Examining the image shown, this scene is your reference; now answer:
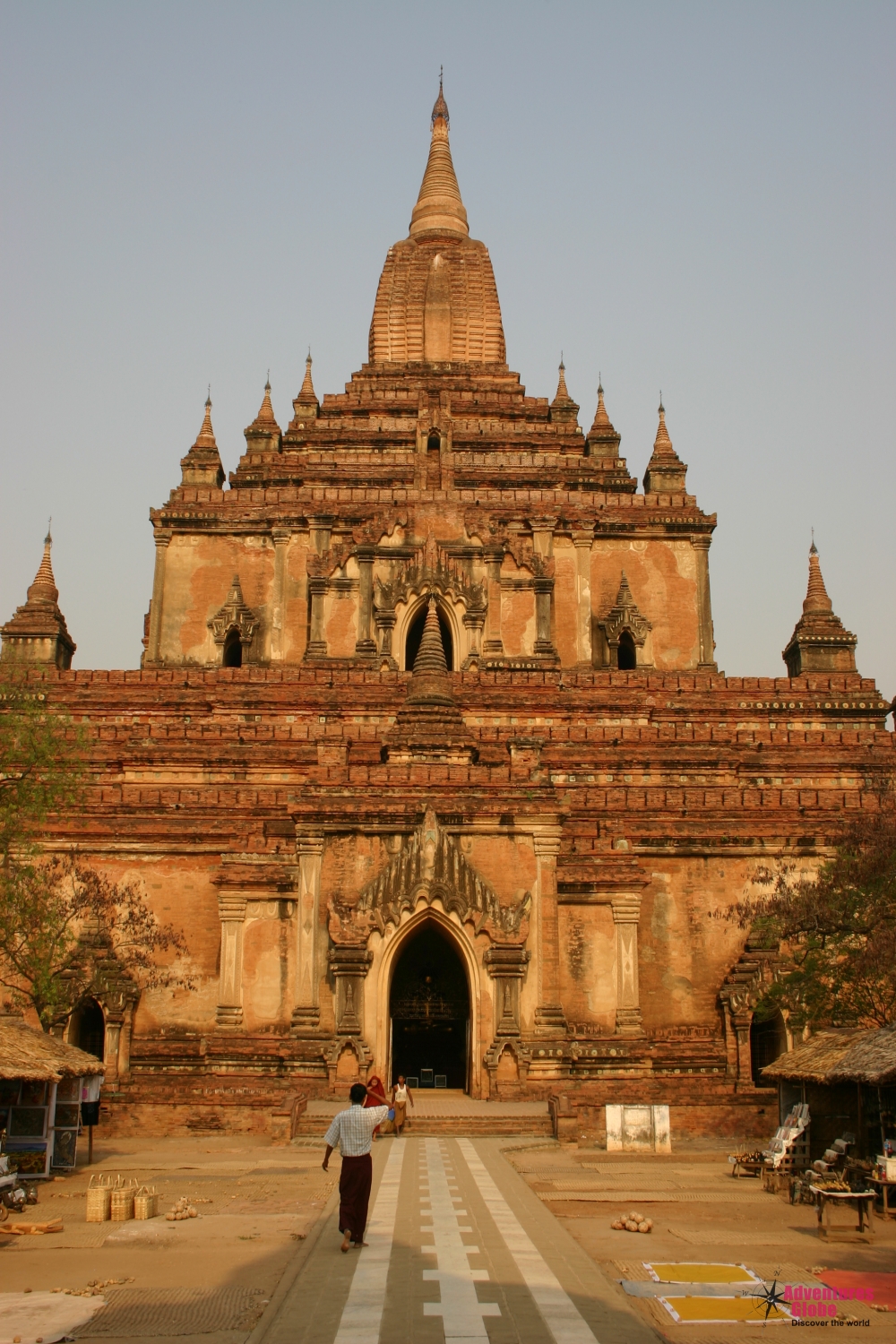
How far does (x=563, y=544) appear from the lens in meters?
43.7

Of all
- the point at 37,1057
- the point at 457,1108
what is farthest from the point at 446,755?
the point at 37,1057

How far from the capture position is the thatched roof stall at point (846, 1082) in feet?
54.8

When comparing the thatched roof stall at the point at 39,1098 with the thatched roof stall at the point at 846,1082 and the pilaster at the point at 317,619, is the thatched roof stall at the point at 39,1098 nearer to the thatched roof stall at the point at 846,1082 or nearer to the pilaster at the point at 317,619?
the thatched roof stall at the point at 846,1082

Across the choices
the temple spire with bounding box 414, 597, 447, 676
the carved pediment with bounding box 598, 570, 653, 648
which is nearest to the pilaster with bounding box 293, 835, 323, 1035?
the temple spire with bounding box 414, 597, 447, 676

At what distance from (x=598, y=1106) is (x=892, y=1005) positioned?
5.15 meters

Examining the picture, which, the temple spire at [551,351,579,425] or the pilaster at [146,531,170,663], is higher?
the temple spire at [551,351,579,425]

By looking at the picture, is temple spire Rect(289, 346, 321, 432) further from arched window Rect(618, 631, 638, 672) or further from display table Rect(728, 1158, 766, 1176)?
display table Rect(728, 1158, 766, 1176)

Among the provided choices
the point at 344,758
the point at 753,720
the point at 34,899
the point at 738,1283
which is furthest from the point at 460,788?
the point at 738,1283

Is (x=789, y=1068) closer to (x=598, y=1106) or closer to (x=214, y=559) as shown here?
(x=598, y=1106)

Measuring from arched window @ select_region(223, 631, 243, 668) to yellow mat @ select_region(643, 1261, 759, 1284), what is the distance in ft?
A: 104

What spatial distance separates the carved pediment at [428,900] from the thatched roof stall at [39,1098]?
657 cm

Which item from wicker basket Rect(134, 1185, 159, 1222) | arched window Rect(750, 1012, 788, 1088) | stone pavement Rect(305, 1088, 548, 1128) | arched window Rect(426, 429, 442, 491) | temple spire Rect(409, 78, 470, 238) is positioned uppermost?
temple spire Rect(409, 78, 470, 238)

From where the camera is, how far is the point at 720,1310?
11.1 metres

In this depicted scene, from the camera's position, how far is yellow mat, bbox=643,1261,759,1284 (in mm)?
12055
